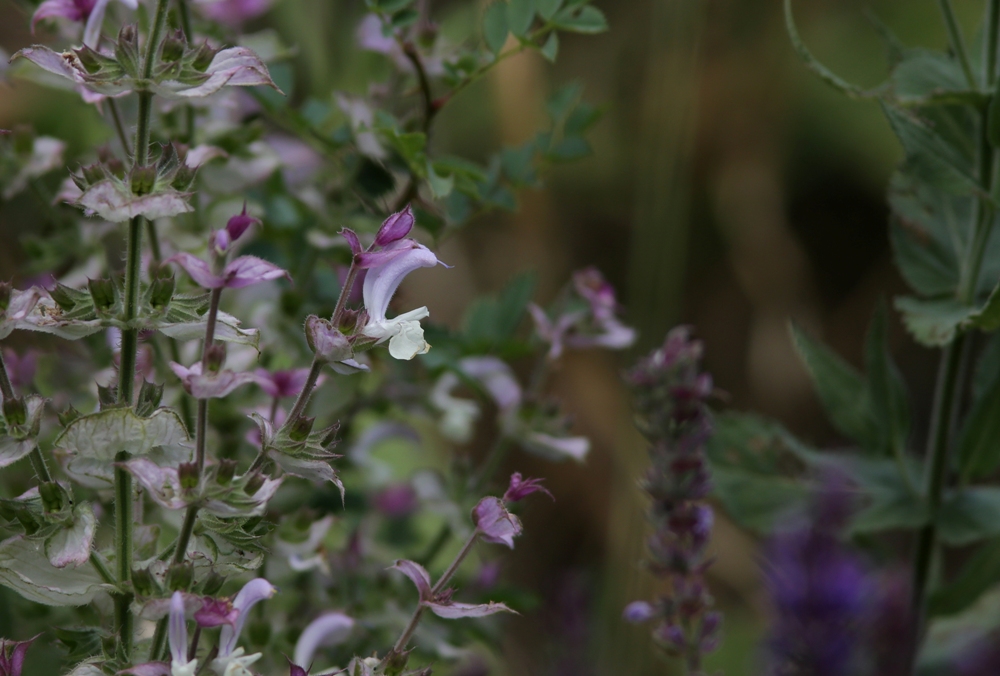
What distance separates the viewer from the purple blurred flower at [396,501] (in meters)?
0.77

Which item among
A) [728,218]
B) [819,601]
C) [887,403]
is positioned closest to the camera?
[819,601]

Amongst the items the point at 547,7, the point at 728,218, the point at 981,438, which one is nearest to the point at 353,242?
the point at 547,7

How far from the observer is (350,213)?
61 cm

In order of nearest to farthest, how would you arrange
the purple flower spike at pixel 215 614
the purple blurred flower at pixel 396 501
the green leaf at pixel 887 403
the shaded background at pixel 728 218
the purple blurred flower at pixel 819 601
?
the purple flower spike at pixel 215 614 < the purple blurred flower at pixel 819 601 < the green leaf at pixel 887 403 < the purple blurred flower at pixel 396 501 < the shaded background at pixel 728 218

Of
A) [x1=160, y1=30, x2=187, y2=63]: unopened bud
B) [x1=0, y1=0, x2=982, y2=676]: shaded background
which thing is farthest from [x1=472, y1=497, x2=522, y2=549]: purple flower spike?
[x1=0, y1=0, x2=982, y2=676]: shaded background

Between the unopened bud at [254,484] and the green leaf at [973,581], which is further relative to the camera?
the green leaf at [973,581]

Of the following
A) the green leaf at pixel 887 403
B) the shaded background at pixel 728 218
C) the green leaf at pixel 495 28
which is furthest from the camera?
the shaded background at pixel 728 218

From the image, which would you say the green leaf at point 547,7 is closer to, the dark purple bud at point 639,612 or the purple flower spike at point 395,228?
the purple flower spike at point 395,228

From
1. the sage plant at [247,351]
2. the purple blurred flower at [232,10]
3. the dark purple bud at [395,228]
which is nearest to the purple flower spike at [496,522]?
the sage plant at [247,351]

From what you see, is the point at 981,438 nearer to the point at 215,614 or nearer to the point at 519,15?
the point at 519,15

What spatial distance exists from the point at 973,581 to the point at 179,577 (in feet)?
1.64

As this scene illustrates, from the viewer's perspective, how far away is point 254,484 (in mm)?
350

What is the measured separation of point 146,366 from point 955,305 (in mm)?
467

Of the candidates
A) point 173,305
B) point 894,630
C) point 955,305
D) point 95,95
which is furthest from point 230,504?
point 955,305
